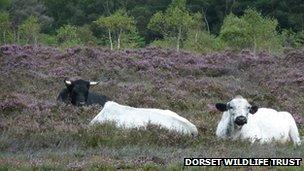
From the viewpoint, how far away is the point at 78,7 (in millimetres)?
91938

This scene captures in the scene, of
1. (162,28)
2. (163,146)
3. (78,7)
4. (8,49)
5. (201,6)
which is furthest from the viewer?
(78,7)

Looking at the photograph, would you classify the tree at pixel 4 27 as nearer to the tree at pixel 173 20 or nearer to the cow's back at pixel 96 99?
the tree at pixel 173 20

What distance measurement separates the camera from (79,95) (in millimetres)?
16641

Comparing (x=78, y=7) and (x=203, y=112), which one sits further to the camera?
(x=78, y=7)

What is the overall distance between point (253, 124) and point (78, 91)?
256 inches

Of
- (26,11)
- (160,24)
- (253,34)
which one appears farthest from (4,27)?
(26,11)

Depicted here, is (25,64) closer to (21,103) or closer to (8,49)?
(8,49)

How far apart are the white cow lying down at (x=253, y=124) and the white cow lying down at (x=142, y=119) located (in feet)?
2.23

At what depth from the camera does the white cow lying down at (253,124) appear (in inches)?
444

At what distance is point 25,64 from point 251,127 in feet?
46.4

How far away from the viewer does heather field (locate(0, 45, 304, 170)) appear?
9328 millimetres

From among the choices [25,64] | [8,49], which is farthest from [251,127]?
[8,49]

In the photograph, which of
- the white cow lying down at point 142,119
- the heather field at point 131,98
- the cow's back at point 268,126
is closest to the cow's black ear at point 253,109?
the cow's back at point 268,126

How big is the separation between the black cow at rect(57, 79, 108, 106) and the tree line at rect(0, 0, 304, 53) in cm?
1582
